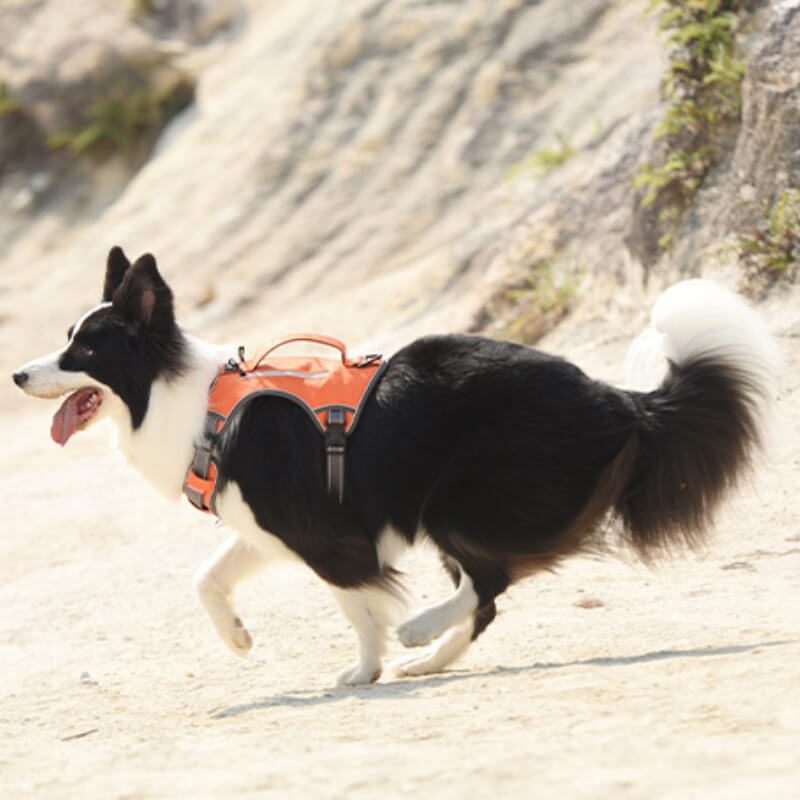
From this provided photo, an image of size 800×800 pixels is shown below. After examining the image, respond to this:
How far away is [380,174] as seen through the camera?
1706 centimetres

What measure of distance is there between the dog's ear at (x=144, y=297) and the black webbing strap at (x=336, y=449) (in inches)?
34.2

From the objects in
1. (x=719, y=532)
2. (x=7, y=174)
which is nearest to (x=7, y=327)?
(x=7, y=174)

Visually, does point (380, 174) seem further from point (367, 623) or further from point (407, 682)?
point (407, 682)

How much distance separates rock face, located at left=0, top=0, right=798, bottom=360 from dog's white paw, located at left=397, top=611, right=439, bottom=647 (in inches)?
208

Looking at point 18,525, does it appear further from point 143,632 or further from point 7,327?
point 7,327

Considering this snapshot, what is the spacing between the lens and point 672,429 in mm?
4785

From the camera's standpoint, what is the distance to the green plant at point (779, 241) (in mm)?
8141

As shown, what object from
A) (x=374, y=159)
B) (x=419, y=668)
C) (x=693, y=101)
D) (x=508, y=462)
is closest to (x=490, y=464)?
(x=508, y=462)

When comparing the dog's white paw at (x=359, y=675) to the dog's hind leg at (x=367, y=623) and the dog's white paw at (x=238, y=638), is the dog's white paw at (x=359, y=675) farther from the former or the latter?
the dog's white paw at (x=238, y=638)

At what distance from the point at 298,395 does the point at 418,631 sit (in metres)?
0.99

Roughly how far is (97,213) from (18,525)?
12.9 m

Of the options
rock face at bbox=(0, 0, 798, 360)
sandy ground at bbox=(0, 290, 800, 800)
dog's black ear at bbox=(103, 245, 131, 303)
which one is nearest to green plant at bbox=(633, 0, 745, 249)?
rock face at bbox=(0, 0, 798, 360)

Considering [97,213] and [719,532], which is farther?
[97,213]

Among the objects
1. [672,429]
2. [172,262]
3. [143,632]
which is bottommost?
[172,262]
